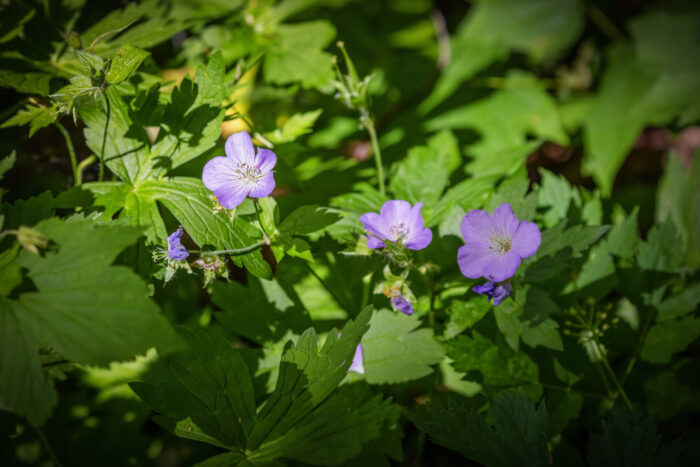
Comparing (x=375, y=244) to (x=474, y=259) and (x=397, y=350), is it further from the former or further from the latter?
(x=397, y=350)

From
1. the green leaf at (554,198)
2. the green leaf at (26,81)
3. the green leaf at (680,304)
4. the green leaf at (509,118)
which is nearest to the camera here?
the green leaf at (26,81)

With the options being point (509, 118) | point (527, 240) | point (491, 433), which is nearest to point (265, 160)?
point (527, 240)

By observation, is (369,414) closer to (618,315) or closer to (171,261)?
(171,261)

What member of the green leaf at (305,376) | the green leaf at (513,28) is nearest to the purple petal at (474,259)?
the green leaf at (305,376)

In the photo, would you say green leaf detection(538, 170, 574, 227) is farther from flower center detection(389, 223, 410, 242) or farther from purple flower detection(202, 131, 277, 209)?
purple flower detection(202, 131, 277, 209)

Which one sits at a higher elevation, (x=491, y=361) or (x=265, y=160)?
(x=265, y=160)

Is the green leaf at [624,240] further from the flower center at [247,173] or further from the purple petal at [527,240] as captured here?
the flower center at [247,173]

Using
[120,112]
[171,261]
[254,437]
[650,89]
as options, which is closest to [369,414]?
[254,437]
